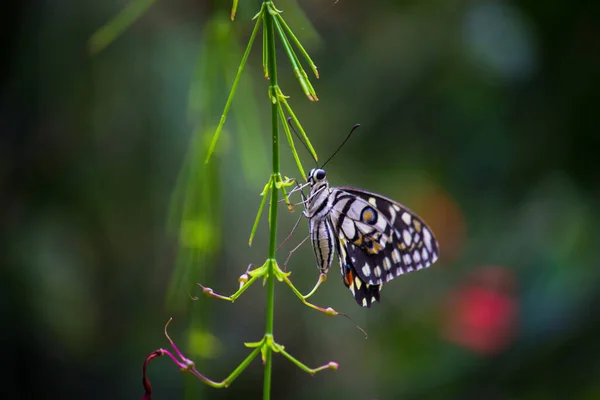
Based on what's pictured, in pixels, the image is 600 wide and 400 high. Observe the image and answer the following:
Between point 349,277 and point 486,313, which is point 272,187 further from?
point 486,313

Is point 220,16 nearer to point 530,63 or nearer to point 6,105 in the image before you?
point 6,105

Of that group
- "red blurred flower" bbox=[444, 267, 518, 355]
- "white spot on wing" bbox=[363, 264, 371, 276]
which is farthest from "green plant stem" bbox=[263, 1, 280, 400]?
"red blurred flower" bbox=[444, 267, 518, 355]

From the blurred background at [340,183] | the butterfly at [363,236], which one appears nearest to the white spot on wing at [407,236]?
the butterfly at [363,236]

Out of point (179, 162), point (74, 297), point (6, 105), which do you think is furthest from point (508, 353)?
point (6, 105)

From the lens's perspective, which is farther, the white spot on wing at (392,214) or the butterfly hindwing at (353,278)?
the white spot on wing at (392,214)

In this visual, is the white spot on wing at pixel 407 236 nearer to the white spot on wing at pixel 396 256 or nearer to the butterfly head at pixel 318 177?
the white spot on wing at pixel 396 256
